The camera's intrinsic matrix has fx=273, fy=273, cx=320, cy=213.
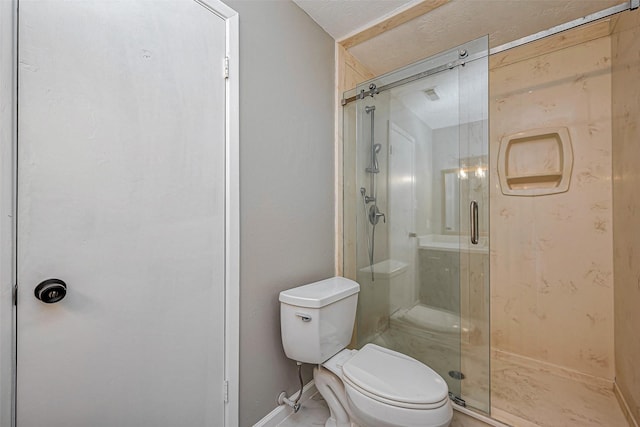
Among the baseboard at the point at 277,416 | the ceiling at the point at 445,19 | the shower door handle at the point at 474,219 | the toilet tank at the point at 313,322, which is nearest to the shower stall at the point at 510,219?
the shower door handle at the point at 474,219

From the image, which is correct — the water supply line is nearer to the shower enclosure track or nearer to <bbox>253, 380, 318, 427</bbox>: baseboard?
<bbox>253, 380, 318, 427</bbox>: baseboard

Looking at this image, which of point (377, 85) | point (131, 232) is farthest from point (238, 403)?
point (377, 85)

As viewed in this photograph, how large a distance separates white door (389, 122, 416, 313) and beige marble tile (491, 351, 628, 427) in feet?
2.38

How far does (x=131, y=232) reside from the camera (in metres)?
0.93

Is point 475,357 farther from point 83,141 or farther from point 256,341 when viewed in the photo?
point 83,141

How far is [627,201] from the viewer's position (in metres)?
1.48

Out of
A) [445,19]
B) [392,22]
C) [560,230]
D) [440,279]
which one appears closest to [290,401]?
[440,279]

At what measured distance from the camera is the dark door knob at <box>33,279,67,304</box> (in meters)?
0.75

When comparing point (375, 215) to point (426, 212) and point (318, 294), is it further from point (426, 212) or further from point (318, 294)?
point (318, 294)

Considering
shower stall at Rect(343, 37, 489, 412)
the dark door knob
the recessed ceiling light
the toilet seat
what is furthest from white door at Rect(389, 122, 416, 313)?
the dark door knob

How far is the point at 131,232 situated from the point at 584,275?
254cm

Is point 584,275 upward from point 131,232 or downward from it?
downward

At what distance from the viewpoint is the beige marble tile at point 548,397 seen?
1.42 metres

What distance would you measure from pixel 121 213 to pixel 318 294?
89 cm
